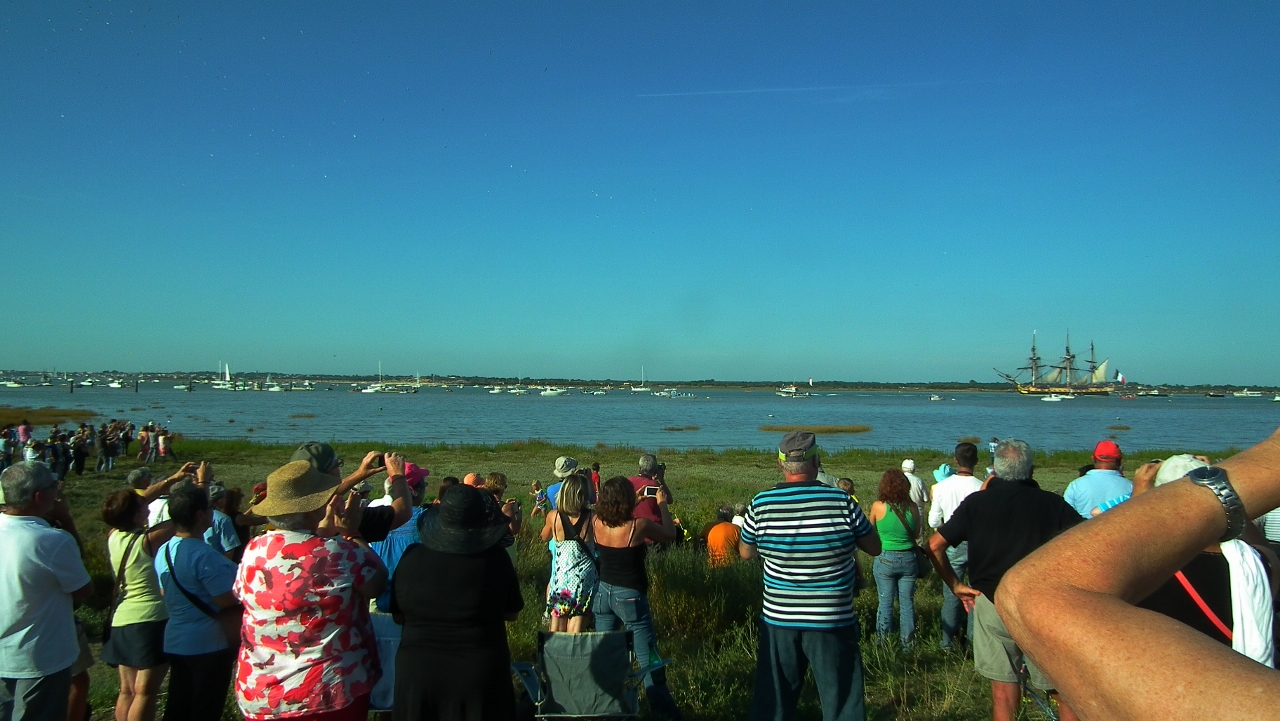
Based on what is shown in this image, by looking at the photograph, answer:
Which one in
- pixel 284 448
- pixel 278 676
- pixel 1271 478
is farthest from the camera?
pixel 284 448

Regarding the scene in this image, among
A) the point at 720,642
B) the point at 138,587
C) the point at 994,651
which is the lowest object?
the point at 720,642

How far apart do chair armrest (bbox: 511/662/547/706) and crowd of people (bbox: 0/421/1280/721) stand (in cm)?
57

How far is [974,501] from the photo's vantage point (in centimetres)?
466

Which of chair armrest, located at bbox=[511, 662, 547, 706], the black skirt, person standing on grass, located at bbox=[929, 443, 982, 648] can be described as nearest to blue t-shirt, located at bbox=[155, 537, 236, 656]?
the black skirt

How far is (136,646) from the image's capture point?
4.51 meters

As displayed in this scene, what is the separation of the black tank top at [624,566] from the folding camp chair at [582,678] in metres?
0.68

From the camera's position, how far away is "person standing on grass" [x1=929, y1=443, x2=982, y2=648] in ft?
22.1

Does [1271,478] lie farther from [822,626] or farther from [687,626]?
[687,626]

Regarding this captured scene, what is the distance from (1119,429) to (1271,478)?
7621cm

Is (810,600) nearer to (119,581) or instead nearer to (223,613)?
(223,613)

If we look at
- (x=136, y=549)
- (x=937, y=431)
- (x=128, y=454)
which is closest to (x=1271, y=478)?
(x=136, y=549)

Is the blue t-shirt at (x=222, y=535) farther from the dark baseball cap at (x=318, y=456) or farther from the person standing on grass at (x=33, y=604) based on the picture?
the dark baseball cap at (x=318, y=456)

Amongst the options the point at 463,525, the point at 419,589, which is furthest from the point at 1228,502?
the point at 419,589

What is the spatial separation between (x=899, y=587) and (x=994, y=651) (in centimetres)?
238
